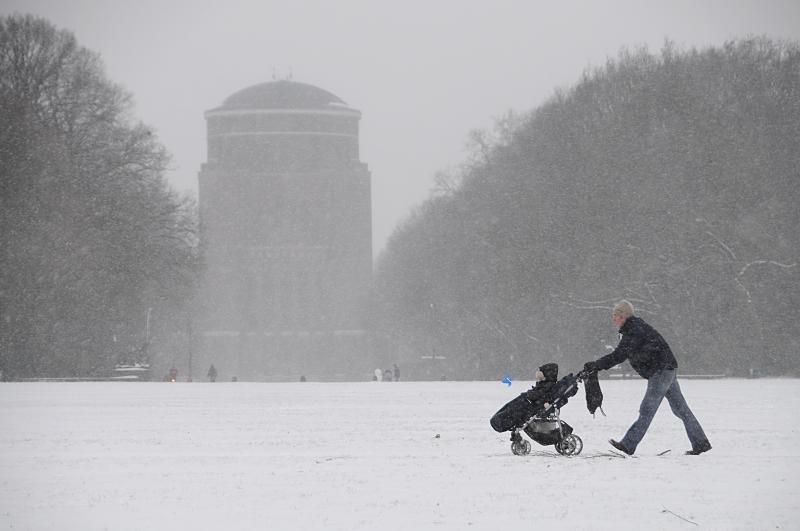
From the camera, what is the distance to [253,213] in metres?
130

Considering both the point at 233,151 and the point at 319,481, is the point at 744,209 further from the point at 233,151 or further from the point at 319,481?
the point at 233,151

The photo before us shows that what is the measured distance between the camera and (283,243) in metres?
131

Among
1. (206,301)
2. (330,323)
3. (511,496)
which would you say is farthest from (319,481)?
(330,323)

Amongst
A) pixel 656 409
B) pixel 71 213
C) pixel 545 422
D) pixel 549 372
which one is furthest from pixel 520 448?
pixel 71 213

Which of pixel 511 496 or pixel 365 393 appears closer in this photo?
pixel 511 496

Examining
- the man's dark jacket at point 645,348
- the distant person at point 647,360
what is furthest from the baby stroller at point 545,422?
the man's dark jacket at point 645,348

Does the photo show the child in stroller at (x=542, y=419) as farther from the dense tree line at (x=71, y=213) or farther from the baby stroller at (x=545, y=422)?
the dense tree line at (x=71, y=213)

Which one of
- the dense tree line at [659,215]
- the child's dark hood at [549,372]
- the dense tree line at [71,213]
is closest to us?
the child's dark hood at [549,372]

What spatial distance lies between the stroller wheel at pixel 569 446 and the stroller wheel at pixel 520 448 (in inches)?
10.8

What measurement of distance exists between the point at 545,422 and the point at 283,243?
117382 mm

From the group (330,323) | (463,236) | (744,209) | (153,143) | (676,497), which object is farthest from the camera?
(330,323)

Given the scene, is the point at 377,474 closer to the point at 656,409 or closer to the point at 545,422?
the point at 545,422

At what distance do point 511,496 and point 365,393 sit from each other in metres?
17.9

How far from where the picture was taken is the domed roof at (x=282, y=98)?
13738 cm
